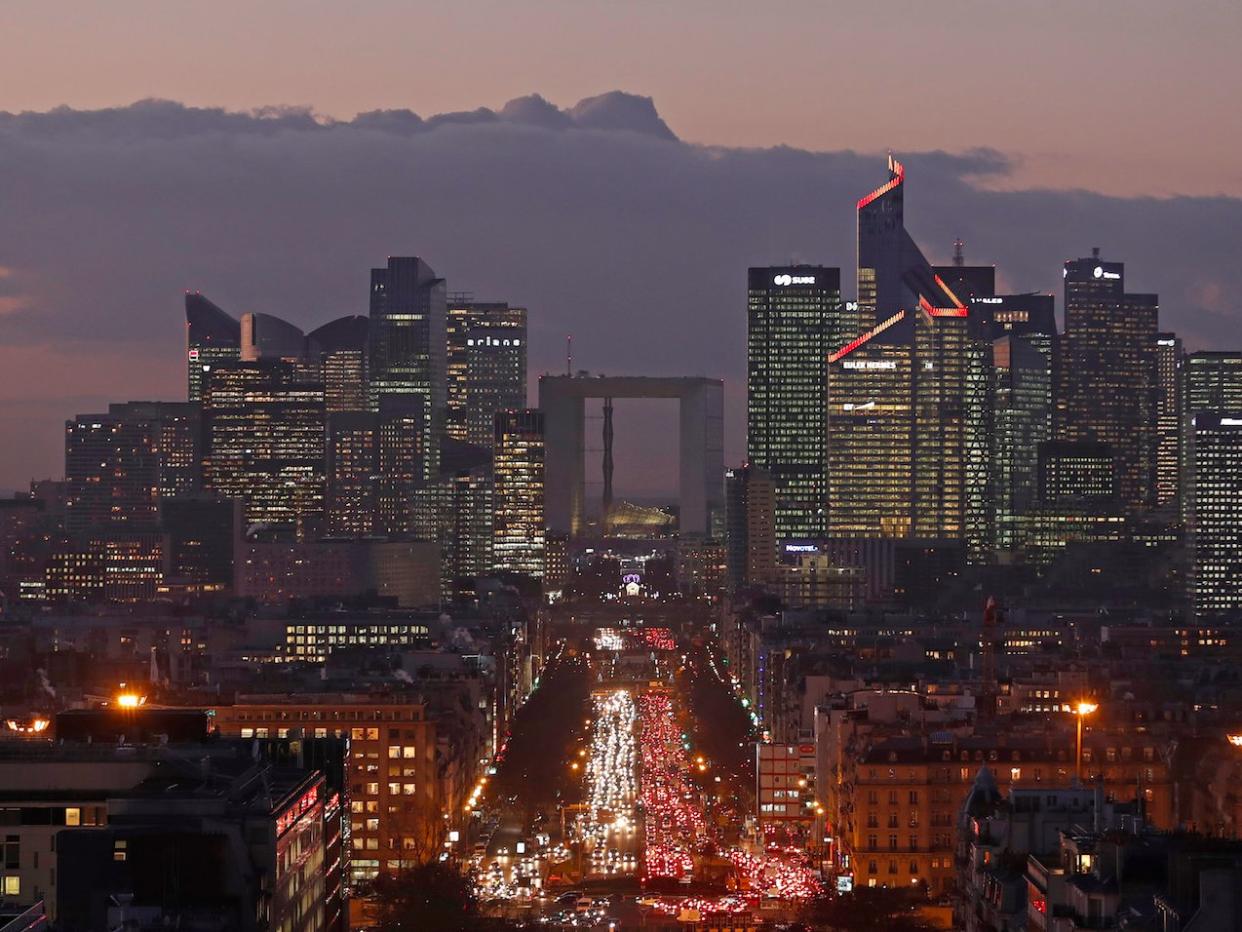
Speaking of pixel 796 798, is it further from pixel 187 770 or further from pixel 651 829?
pixel 187 770

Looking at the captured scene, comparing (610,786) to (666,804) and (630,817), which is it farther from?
(630,817)

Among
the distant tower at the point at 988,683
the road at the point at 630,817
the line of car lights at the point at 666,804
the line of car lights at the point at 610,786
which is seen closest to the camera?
the road at the point at 630,817

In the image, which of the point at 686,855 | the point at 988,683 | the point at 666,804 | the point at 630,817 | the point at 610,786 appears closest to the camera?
the point at 686,855

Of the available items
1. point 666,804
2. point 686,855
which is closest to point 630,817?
point 666,804

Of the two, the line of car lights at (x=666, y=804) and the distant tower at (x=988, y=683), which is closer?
the line of car lights at (x=666, y=804)

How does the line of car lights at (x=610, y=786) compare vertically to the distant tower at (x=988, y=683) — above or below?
below

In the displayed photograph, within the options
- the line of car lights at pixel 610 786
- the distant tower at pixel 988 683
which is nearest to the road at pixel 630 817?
the line of car lights at pixel 610 786

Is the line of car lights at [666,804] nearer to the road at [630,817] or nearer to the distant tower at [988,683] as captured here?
the road at [630,817]

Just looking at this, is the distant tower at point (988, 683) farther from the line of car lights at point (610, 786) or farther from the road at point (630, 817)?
the line of car lights at point (610, 786)

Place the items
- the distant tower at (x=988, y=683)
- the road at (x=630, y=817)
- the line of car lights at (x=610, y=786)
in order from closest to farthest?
the road at (x=630, y=817) → the line of car lights at (x=610, y=786) → the distant tower at (x=988, y=683)

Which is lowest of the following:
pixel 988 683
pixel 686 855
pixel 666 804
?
pixel 666 804

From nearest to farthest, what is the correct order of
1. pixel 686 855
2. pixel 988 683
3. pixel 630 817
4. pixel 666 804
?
pixel 686 855, pixel 630 817, pixel 666 804, pixel 988 683

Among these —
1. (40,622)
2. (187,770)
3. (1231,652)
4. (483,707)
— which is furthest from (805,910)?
(40,622)
